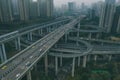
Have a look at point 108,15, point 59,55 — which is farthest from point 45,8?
point 59,55

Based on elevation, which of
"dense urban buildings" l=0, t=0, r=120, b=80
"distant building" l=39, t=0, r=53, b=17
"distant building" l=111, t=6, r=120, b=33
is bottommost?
"dense urban buildings" l=0, t=0, r=120, b=80

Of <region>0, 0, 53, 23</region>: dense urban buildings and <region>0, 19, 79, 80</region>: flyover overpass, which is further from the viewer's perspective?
<region>0, 0, 53, 23</region>: dense urban buildings

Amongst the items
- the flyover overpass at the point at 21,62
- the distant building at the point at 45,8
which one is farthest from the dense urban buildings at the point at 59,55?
the distant building at the point at 45,8

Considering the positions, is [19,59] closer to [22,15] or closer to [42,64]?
[42,64]

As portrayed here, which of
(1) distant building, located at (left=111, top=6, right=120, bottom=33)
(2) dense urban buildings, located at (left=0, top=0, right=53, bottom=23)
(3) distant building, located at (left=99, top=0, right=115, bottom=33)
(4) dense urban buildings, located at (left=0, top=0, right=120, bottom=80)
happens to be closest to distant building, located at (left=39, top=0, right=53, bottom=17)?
(2) dense urban buildings, located at (left=0, top=0, right=53, bottom=23)

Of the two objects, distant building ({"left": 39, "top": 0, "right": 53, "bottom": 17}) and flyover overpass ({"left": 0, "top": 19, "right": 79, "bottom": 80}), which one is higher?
distant building ({"left": 39, "top": 0, "right": 53, "bottom": 17})

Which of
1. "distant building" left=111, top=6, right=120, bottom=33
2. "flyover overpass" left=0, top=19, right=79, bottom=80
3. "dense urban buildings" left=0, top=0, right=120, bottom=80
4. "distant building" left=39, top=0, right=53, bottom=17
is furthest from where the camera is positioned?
"distant building" left=39, top=0, right=53, bottom=17

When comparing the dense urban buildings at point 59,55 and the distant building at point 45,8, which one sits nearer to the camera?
the dense urban buildings at point 59,55

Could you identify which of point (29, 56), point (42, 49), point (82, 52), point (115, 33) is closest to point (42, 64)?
point (42, 49)

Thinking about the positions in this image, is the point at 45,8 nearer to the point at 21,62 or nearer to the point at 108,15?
the point at 108,15

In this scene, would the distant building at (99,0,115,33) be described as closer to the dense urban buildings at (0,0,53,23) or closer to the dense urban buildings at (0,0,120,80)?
the dense urban buildings at (0,0,120,80)

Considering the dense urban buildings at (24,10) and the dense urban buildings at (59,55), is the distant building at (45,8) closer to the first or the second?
the dense urban buildings at (24,10)
